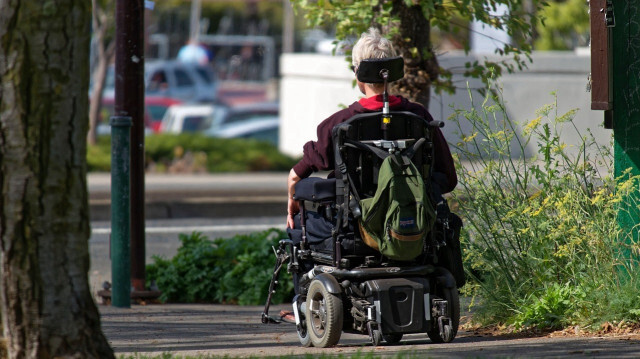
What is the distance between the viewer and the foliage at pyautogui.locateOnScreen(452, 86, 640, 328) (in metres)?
5.29

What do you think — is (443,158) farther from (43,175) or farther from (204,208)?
(204,208)

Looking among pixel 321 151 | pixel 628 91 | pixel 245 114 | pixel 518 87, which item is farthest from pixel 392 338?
pixel 245 114

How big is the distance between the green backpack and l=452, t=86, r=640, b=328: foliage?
945mm

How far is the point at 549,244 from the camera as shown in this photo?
5.55 meters

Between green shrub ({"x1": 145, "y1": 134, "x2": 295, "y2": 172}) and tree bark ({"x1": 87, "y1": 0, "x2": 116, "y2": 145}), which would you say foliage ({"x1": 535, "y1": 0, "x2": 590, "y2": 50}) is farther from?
tree bark ({"x1": 87, "y1": 0, "x2": 116, "y2": 145})

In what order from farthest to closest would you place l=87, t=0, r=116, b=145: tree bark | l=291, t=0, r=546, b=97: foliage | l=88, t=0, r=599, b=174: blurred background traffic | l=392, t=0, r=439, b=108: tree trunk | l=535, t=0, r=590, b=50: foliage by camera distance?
l=535, t=0, r=590, b=50: foliage, l=87, t=0, r=116, b=145: tree bark, l=88, t=0, r=599, b=174: blurred background traffic, l=392, t=0, r=439, b=108: tree trunk, l=291, t=0, r=546, b=97: foliage

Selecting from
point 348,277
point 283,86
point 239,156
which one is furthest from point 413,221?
point 283,86

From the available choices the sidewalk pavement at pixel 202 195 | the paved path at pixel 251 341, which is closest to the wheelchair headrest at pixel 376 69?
the paved path at pixel 251 341

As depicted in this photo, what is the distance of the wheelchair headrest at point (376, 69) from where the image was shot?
500 cm

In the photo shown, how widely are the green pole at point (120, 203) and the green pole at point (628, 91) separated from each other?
3442 mm

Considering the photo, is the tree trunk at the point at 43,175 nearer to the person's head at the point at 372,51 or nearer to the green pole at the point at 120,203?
the person's head at the point at 372,51

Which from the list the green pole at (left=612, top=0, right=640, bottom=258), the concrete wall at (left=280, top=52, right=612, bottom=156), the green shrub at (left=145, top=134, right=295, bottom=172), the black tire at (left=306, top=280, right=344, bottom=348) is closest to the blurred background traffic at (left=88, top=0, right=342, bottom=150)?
the concrete wall at (left=280, top=52, right=612, bottom=156)

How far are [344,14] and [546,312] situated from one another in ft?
9.90

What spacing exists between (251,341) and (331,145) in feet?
4.46
